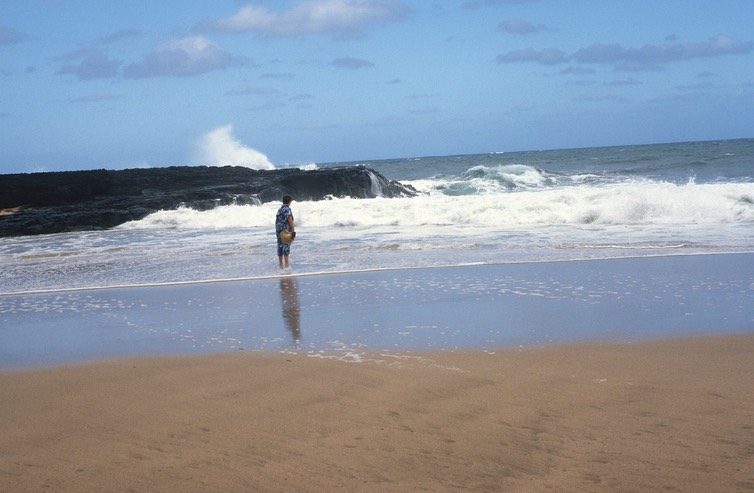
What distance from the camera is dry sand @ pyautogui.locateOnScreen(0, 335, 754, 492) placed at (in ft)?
12.3

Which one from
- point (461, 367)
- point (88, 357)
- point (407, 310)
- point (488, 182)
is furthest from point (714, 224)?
point (488, 182)

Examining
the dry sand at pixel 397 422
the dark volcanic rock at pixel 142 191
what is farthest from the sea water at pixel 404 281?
the dark volcanic rock at pixel 142 191

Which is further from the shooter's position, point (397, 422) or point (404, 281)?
point (404, 281)

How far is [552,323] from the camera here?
7.16 metres

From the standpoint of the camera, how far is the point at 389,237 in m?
16.9

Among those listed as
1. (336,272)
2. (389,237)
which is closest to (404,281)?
(336,272)

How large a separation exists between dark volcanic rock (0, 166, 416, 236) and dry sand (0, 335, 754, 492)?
19662 millimetres

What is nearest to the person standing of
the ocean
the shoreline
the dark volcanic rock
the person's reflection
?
the ocean

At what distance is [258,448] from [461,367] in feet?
6.60

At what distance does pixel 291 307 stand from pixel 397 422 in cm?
435

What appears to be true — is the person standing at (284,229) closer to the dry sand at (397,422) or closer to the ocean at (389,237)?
the ocean at (389,237)

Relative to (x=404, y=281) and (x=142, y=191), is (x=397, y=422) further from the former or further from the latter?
(x=142, y=191)

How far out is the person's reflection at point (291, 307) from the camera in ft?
24.1

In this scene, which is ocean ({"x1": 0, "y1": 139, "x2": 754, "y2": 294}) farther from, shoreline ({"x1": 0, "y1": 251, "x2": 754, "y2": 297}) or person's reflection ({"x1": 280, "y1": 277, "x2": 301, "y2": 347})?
person's reflection ({"x1": 280, "y1": 277, "x2": 301, "y2": 347})
